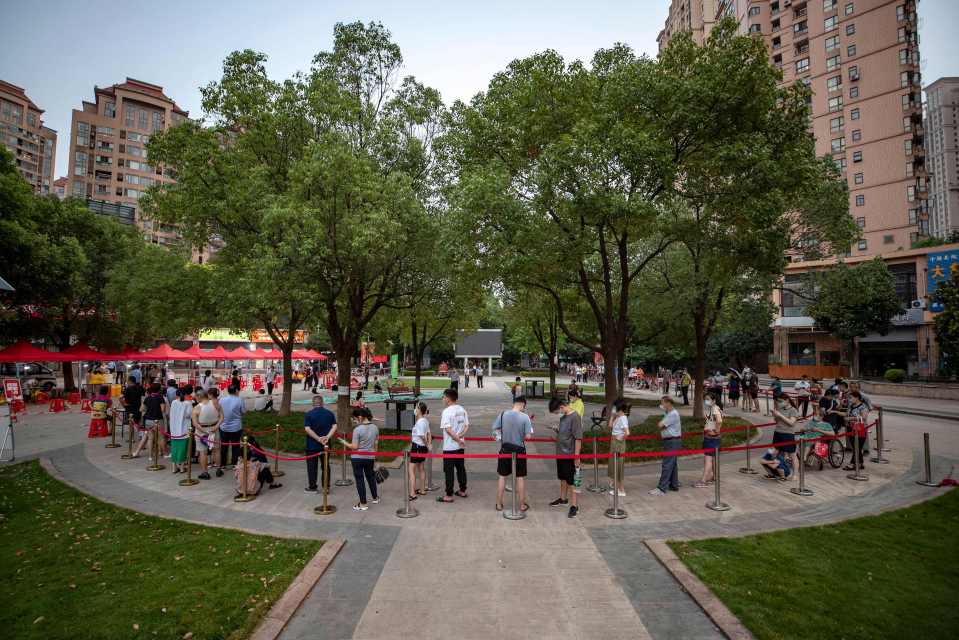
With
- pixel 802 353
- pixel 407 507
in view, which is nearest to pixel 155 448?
pixel 407 507

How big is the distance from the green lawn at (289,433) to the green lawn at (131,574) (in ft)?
16.0

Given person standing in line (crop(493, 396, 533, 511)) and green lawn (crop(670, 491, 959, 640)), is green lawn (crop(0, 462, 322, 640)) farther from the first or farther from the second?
green lawn (crop(670, 491, 959, 640))

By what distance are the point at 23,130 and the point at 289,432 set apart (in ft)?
429

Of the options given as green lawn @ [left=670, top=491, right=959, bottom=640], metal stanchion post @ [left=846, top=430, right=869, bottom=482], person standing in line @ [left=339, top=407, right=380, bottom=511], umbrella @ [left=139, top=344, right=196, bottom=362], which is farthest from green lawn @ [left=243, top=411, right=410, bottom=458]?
metal stanchion post @ [left=846, top=430, right=869, bottom=482]

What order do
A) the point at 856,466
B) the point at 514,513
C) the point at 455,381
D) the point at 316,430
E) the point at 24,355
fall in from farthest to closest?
the point at 455,381 < the point at 24,355 < the point at 856,466 < the point at 316,430 < the point at 514,513

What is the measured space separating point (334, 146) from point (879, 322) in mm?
47992

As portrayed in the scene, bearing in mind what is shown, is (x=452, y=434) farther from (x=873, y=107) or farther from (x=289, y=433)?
(x=873, y=107)

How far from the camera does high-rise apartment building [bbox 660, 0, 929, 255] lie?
51.2 m

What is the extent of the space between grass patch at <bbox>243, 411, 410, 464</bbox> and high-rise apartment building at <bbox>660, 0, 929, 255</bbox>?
57.2m

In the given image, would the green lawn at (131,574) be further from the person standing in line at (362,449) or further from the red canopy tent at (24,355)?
the red canopy tent at (24,355)

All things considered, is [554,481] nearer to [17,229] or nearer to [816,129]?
[17,229]

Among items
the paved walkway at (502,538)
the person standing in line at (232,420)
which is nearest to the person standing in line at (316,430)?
the paved walkway at (502,538)

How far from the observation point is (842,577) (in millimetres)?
5973

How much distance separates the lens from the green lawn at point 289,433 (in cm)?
1401
